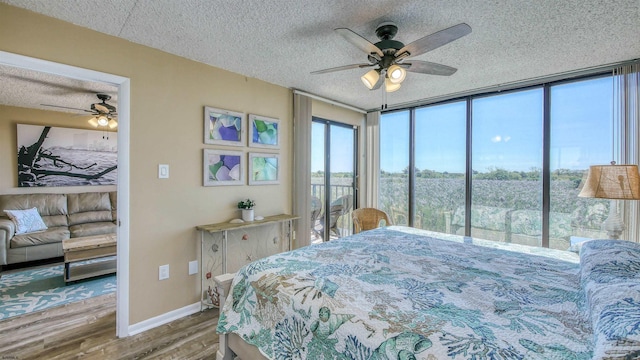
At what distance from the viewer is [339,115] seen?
4.35 metres

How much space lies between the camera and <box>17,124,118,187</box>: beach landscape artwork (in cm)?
419

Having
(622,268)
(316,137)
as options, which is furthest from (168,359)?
(316,137)

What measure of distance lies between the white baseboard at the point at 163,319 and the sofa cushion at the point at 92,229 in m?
2.70

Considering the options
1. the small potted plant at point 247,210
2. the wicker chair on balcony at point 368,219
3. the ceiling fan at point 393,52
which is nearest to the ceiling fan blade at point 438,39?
the ceiling fan at point 393,52

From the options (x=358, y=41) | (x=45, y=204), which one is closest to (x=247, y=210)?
(x=358, y=41)

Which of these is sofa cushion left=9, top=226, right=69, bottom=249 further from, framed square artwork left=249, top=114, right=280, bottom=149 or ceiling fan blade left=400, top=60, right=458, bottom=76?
ceiling fan blade left=400, top=60, right=458, bottom=76

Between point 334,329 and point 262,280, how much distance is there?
1.74 feet

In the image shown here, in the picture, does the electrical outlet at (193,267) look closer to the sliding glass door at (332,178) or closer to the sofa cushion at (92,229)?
the sliding glass door at (332,178)

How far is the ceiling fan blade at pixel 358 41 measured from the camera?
1.70m

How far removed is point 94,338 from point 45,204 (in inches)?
126

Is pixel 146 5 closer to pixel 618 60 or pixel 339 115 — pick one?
pixel 339 115

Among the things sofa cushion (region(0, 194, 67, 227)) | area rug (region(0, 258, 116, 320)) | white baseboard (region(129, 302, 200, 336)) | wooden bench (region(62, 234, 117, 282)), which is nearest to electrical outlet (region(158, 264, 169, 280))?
white baseboard (region(129, 302, 200, 336))

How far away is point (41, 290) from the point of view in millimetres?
2977

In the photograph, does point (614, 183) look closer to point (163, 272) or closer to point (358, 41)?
point (358, 41)
